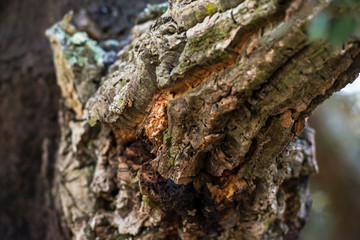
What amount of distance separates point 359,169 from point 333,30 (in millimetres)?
6227

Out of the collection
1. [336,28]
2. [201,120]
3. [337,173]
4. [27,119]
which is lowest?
[336,28]

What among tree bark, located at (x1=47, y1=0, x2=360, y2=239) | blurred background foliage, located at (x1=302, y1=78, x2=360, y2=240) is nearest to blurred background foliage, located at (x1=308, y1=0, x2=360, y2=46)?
tree bark, located at (x1=47, y1=0, x2=360, y2=239)

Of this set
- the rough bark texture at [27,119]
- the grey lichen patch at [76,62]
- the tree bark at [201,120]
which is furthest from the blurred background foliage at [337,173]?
the rough bark texture at [27,119]

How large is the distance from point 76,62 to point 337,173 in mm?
5744

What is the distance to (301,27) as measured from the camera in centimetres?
148

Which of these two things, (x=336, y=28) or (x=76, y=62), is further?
(x=76, y=62)

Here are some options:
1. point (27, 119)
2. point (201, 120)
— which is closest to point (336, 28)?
point (201, 120)

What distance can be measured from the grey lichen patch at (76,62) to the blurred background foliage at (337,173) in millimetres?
4496

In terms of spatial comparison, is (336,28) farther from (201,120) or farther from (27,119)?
(27,119)

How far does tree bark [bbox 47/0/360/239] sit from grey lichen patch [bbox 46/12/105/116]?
0.5 inches

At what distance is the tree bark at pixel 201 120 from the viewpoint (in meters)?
1.67

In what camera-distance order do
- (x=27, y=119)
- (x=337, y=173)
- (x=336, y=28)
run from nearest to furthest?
(x=336, y=28), (x=27, y=119), (x=337, y=173)

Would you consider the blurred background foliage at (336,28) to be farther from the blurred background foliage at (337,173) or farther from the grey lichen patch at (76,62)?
the blurred background foliage at (337,173)

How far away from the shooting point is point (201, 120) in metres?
2.03
